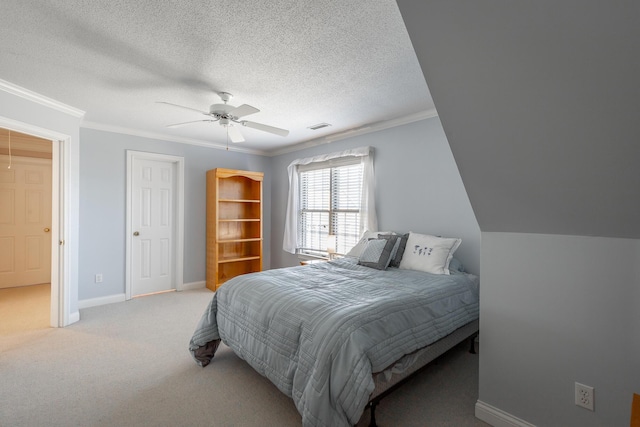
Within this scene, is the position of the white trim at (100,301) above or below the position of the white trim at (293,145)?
below

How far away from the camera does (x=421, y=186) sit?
11.9 feet

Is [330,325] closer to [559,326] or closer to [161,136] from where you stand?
[559,326]

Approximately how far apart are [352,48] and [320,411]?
230 centimetres

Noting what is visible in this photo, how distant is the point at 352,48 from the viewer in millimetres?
2146

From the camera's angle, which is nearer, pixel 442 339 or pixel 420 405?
pixel 420 405

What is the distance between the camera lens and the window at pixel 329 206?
442cm

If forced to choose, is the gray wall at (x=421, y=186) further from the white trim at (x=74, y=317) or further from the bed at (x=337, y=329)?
the white trim at (x=74, y=317)

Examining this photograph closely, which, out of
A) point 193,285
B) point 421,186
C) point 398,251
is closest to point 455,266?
point 398,251

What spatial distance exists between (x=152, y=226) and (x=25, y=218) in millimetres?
2474

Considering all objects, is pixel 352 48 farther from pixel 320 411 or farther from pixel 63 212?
pixel 63 212

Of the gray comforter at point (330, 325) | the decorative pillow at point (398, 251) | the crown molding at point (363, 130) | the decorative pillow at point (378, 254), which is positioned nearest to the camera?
the gray comforter at point (330, 325)

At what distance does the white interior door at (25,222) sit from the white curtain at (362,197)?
4.27 metres

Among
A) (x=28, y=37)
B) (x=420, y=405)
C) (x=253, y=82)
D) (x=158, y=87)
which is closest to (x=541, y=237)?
(x=420, y=405)

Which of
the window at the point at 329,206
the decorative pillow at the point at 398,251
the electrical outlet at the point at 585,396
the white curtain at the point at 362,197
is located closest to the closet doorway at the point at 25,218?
the white curtain at the point at 362,197
